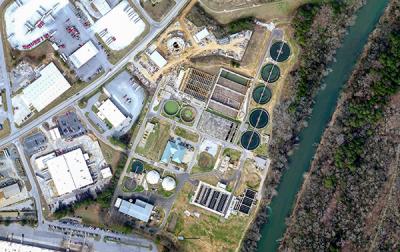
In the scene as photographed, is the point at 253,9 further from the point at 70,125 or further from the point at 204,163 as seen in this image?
the point at 70,125

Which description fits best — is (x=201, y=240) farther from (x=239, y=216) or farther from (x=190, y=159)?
(x=190, y=159)

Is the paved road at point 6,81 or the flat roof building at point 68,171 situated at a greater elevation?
the paved road at point 6,81

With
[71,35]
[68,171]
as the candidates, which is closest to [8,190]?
[68,171]

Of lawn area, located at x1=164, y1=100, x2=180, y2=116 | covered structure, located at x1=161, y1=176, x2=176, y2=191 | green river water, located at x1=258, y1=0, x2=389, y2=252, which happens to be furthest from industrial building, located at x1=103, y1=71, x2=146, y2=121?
green river water, located at x1=258, y1=0, x2=389, y2=252

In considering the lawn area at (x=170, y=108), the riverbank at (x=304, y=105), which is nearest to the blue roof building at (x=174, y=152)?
the lawn area at (x=170, y=108)

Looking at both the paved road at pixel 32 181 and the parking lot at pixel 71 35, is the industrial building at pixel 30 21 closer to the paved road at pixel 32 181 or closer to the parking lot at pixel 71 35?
the parking lot at pixel 71 35

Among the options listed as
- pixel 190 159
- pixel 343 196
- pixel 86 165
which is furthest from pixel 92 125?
pixel 343 196
